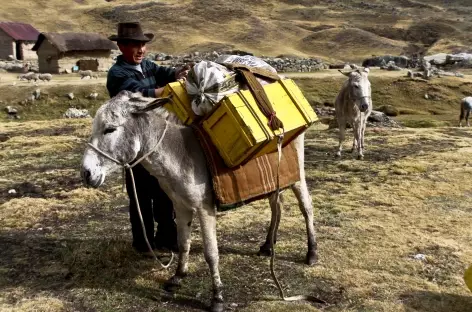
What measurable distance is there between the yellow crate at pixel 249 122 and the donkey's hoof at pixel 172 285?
1.69 meters

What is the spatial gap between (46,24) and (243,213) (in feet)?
222

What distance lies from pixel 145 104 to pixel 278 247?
3.25 m

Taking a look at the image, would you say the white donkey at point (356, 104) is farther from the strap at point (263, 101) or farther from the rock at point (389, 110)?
the rock at point (389, 110)

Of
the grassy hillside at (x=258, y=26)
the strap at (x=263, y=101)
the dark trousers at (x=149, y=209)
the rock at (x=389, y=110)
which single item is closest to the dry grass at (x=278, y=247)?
the dark trousers at (x=149, y=209)

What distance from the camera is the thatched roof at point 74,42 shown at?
38.9m

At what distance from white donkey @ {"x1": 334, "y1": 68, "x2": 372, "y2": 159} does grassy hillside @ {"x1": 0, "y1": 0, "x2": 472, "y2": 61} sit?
45.2 metres

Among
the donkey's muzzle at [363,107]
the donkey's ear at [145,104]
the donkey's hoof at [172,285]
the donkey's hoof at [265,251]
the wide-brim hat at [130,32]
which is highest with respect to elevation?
the wide-brim hat at [130,32]

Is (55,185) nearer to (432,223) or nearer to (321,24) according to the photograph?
(432,223)

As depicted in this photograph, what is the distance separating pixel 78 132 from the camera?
16812 mm

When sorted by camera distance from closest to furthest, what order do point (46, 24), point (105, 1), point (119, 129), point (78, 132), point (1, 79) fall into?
point (119, 129) < point (78, 132) < point (1, 79) < point (46, 24) < point (105, 1)

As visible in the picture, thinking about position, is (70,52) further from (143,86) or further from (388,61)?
(143,86)

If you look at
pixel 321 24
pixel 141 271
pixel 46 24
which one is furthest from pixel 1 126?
pixel 321 24

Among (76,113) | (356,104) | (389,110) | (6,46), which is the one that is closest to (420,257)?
(356,104)

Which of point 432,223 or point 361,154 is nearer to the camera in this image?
point 432,223
